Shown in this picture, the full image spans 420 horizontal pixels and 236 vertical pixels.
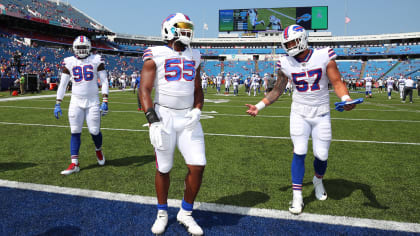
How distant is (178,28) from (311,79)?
5.44ft

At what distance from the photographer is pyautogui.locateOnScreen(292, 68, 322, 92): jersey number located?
3.51 m

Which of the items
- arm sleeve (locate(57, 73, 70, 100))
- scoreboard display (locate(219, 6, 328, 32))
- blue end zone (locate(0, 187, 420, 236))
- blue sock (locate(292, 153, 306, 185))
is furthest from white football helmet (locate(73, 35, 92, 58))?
scoreboard display (locate(219, 6, 328, 32))

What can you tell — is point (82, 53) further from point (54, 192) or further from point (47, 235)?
point (47, 235)

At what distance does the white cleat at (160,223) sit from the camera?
2838 millimetres

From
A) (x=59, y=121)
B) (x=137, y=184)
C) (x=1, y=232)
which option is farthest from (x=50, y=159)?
(x=59, y=121)

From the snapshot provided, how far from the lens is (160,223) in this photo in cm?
290

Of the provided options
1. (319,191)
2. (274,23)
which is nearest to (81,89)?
(319,191)

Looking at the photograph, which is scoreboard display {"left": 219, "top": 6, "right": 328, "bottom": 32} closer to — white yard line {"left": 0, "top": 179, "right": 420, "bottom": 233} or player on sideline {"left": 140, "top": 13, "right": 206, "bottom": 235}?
white yard line {"left": 0, "top": 179, "right": 420, "bottom": 233}

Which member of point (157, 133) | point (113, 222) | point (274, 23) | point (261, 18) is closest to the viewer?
point (157, 133)

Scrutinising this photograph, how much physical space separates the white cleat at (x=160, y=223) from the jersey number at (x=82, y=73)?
2977 mm

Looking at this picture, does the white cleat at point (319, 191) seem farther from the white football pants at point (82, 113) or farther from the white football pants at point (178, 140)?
the white football pants at point (82, 113)

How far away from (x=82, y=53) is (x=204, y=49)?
230 ft

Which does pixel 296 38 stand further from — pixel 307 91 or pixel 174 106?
pixel 174 106

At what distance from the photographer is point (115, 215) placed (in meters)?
3.20
